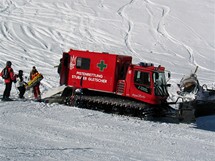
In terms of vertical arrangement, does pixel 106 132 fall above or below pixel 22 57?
below

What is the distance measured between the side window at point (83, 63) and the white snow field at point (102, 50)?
5.42 feet

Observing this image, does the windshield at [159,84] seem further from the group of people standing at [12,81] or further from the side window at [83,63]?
the group of people standing at [12,81]

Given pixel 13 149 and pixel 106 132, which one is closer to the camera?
pixel 13 149

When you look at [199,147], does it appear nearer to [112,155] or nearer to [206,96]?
[112,155]

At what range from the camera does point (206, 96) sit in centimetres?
1933

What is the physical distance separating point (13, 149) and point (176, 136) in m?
5.10

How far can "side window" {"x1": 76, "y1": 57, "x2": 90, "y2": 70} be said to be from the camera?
1616 centimetres

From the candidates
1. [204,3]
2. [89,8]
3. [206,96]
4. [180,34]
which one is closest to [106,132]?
[206,96]

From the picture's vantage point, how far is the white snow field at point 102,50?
10.2 meters

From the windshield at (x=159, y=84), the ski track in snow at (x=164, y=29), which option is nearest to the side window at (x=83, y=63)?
the windshield at (x=159, y=84)

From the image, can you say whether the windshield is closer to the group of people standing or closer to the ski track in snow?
the group of people standing

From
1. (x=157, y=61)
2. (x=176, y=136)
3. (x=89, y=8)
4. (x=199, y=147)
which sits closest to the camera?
(x=199, y=147)

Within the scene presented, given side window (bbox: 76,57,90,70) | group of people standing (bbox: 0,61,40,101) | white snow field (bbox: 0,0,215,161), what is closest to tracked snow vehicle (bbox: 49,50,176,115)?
side window (bbox: 76,57,90,70)

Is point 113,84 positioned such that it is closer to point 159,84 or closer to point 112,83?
point 112,83
